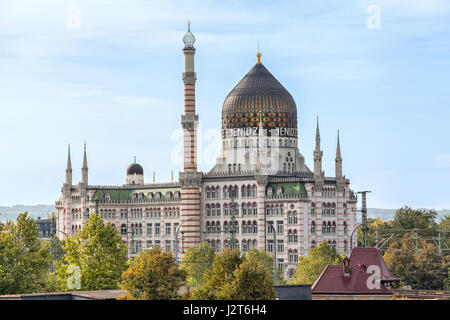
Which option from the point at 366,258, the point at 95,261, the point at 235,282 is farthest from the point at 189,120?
the point at 235,282

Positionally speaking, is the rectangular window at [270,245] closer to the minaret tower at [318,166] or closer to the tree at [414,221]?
the minaret tower at [318,166]

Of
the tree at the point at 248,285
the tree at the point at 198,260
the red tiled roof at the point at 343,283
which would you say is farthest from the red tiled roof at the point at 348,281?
the tree at the point at 198,260

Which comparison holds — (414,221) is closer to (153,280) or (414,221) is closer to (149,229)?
(149,229)

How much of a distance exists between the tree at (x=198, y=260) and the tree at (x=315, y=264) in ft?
41.7

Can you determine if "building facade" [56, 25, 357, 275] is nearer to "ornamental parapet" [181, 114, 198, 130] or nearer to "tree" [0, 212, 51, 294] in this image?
"ornamental parapet" [181, 114, 198, 130]

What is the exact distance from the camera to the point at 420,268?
14638 cm

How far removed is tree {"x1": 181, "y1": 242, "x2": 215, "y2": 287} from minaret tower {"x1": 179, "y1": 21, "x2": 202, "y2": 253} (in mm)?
11900

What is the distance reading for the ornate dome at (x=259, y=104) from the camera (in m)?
190
